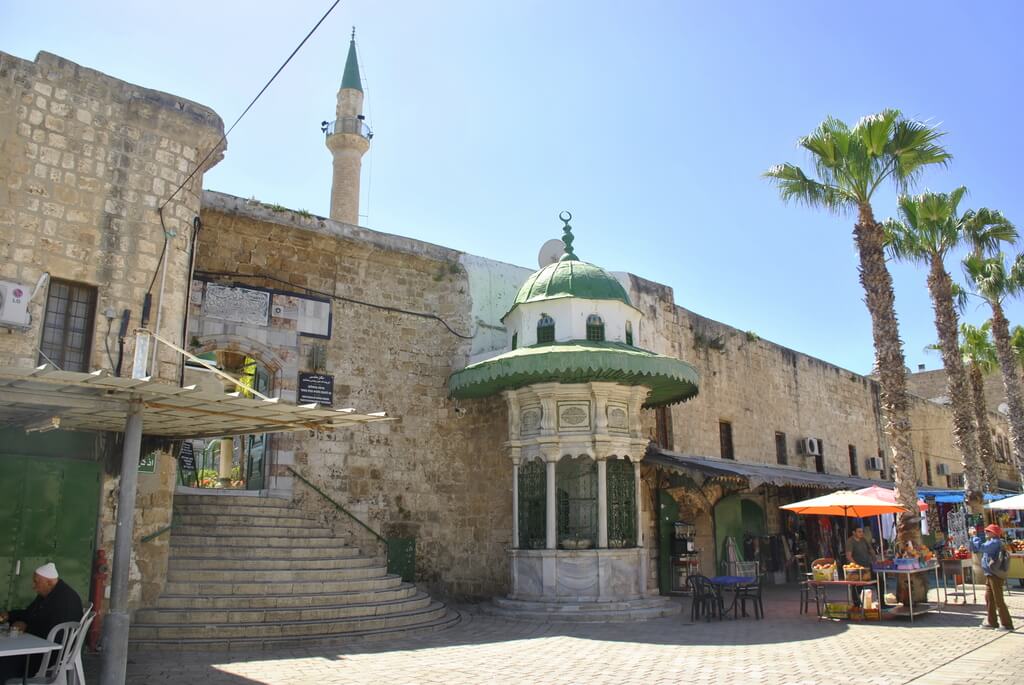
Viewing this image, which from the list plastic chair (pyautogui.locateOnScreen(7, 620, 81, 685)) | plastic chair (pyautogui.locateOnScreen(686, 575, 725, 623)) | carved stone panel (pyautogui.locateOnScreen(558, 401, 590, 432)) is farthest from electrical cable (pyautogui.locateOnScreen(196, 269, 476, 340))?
plastic chair (pyautogui.locateOnScreen(7, 620, 81, 685))

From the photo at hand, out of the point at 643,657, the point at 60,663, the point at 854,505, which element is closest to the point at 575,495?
the point at 854,505

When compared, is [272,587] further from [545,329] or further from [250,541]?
[545,329]

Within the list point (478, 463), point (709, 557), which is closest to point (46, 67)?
point (478, 463)

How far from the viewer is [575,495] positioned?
13.9m

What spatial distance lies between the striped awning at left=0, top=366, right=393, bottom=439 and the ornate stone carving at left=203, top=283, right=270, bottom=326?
4.18m

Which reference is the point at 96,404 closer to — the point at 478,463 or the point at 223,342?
the point at 223,342

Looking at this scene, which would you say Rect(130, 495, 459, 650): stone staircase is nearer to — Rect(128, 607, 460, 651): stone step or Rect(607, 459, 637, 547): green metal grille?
Rect(128, 607, 460, 651): stone step

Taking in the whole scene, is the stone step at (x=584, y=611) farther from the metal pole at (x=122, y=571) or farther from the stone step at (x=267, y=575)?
the metal pole at (x=122, y=571)

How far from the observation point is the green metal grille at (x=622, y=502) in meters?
13.0

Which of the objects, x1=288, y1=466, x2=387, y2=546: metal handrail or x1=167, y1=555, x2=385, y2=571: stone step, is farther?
x1=288, y1=466, x2=387, y2=546: metal handrail

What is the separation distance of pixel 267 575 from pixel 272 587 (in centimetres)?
22

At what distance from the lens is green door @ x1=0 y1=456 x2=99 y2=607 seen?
26.4 feet

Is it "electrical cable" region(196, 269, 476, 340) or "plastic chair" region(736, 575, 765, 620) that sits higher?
"electrical cable" region(196, 269, 476, 340)

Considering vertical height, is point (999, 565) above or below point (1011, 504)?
below
